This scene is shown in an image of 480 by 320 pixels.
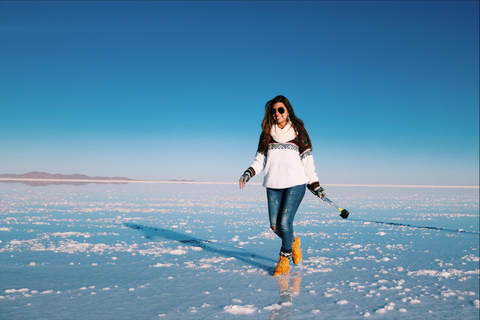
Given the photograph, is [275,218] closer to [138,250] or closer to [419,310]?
[419,310]

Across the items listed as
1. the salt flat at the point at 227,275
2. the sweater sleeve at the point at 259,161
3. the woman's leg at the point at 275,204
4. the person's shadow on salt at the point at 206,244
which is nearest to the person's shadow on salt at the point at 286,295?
the salt flat at the point at 227,275

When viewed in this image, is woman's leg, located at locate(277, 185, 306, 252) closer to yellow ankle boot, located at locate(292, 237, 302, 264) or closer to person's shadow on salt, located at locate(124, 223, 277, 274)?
yellow ankle boot, located at locate(292, 237, 302, 264)

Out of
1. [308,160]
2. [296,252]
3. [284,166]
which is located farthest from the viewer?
[296,252]

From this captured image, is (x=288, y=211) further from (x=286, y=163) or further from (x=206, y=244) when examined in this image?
(x=206, y=244)

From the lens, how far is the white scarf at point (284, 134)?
415cm

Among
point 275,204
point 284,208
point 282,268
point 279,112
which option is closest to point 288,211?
point 284,208

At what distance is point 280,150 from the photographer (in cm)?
414

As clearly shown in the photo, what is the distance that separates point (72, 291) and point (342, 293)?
8.58 ft

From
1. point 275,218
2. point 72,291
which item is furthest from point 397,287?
point 72,291

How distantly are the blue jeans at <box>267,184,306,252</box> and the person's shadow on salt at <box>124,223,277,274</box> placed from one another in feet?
1.57

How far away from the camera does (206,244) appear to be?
5.92 meters

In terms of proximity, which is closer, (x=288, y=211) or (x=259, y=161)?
(x=288, y=211)

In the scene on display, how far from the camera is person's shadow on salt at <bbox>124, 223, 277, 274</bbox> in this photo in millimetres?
4749

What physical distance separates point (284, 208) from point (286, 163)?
21.5 inches
